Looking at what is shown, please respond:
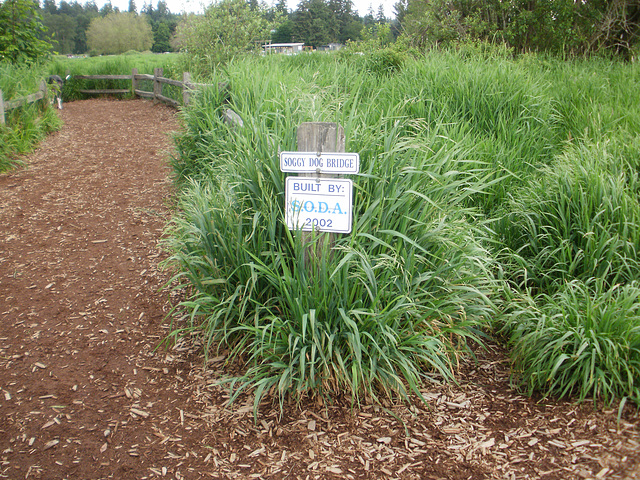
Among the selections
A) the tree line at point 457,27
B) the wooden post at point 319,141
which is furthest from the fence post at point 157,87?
the wooden post at point 319,141

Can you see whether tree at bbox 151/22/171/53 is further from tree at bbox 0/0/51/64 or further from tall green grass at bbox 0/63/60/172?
tall green grass at bbox 0/63/60/172

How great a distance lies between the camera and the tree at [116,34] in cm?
5578

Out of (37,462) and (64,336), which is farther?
(64,336)

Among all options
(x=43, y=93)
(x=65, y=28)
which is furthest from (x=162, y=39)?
(x=43, y=93)

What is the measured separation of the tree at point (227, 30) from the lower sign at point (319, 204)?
11.0m

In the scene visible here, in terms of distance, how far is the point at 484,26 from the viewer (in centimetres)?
1059

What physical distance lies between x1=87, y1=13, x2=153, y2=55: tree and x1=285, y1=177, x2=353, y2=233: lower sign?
2402 inches

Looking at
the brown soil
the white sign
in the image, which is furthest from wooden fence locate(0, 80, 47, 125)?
the white sign

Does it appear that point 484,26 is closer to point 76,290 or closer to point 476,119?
point 476,119

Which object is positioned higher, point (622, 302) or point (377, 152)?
point (377, 152)

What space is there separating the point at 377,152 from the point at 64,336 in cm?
259

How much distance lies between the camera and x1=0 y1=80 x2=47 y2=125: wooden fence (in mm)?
7336

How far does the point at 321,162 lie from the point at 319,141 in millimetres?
137

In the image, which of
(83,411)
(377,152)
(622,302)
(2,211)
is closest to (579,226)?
(622,302)
